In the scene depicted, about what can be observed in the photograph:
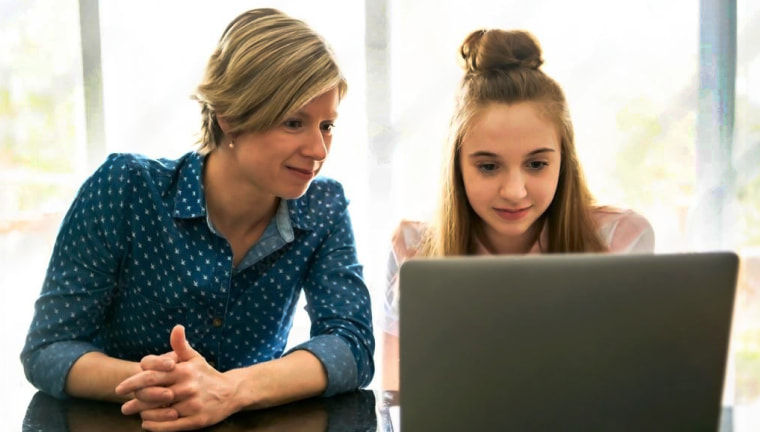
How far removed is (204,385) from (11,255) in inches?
69.4

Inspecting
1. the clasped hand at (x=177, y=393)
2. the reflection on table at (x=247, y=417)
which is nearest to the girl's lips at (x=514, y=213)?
the reflection on table at (x=247, y=417)

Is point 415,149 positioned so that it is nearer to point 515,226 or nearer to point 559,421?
point 515,226

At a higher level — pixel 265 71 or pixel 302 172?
pixel 265 71

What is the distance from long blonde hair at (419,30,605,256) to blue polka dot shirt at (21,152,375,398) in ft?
0.82

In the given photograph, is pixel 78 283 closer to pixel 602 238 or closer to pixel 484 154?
pixel 484 154

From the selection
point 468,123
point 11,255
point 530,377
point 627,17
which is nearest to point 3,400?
point 11,255

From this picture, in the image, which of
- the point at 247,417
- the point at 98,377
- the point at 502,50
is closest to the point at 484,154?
the point at 502,50

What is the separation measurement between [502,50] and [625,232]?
0.49 metres

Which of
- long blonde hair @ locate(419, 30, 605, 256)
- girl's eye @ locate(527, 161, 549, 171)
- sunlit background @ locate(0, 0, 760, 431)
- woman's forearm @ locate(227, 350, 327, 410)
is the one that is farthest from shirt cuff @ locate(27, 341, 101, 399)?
sunlit background @ locate(0, 0, 760, 431)

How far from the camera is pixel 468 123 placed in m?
1.42

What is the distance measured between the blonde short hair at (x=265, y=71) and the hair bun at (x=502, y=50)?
1.20ft

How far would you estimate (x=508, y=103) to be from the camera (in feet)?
4.60

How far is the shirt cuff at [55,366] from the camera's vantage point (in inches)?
41.9

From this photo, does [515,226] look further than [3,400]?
No
